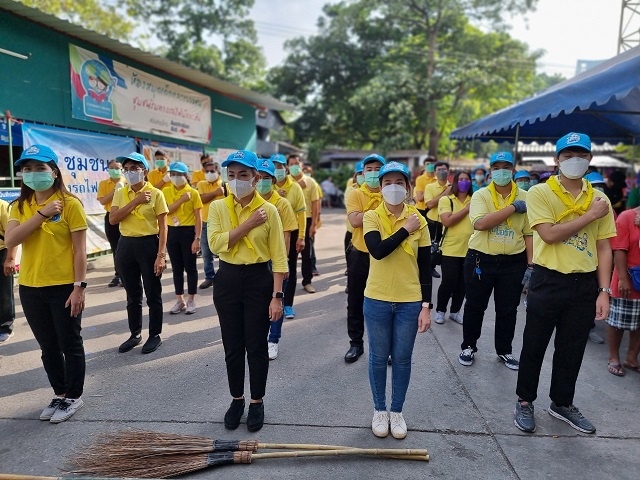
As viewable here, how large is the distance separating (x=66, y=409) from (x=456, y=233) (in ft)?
12.9

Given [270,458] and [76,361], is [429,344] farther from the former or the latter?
[76,361]

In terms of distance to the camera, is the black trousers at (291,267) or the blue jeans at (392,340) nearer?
the blue jeans at (392,340)

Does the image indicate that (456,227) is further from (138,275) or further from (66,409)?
(66,409)

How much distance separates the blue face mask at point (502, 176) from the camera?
394cm

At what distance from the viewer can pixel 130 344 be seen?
4418 millimetres

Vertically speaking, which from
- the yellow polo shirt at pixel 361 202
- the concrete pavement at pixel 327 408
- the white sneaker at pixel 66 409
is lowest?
the concrete pavement at pixel 327 408

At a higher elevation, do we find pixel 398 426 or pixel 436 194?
pixel 436 194

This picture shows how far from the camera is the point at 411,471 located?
2.66m

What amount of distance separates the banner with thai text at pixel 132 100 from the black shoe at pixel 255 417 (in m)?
7.06

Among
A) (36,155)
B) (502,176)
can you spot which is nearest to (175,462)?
(36,155)

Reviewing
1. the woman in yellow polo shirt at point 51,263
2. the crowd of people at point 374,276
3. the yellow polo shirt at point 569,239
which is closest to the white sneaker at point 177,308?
the crowd of people at point 374,276

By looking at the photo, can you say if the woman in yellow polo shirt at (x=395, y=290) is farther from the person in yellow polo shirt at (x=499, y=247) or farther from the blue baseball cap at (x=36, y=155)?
the blue baseball cap at (x=36, y=155)

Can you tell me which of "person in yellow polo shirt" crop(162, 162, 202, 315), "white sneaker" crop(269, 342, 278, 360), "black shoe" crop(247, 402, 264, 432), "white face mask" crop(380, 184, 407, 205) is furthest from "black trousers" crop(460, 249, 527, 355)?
"person in yellow polo shirt" crop(162, 162, 202, 315)

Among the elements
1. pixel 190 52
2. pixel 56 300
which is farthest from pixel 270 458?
pixel 190 52
